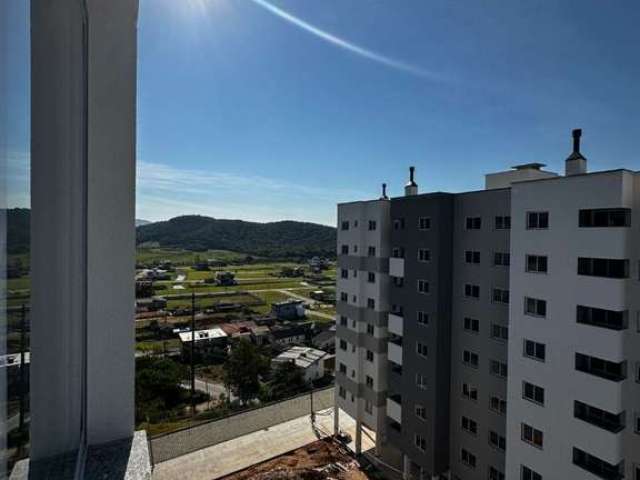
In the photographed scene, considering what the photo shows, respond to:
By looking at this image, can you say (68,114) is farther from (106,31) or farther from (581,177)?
(581,177)

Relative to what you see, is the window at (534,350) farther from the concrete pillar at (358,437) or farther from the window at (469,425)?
the concrete pillar at (358,437)

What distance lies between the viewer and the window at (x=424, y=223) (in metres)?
9.57

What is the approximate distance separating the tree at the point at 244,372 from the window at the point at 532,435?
14823 millimetres

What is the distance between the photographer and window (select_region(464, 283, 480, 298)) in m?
8.75

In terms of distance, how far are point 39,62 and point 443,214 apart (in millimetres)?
9155

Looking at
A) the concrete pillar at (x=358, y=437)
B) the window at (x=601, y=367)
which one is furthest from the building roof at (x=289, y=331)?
the window at (x=601, y=367)

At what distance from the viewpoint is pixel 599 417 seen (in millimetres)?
6312

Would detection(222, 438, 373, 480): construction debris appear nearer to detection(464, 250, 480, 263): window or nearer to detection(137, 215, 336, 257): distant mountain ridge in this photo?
detection(464, 250, 480, 263): window

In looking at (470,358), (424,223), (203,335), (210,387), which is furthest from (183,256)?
(470,358)

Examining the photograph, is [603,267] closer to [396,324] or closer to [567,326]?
[567,326]

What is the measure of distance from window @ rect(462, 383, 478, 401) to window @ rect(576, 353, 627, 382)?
2.92 meters

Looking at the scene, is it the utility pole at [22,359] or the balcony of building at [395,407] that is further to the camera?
the balcony of building at [395,407]

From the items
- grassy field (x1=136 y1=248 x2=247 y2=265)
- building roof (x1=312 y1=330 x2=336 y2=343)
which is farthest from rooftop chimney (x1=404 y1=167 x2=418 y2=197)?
grassy field (x1=136 y1=248 x2=247 y2=265)

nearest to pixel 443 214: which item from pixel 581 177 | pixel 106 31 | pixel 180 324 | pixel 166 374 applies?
pixel 581 177
